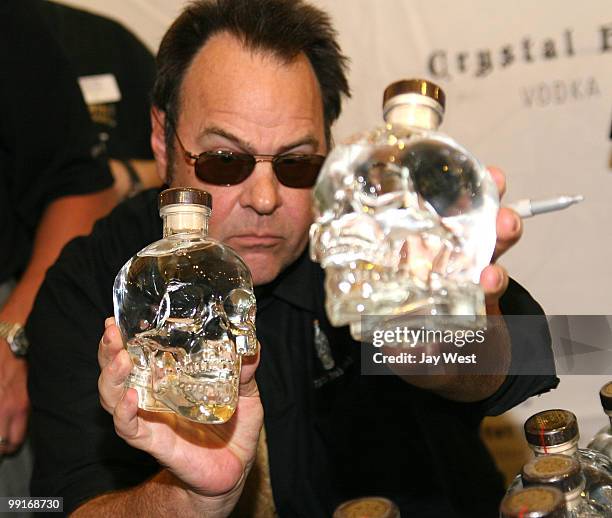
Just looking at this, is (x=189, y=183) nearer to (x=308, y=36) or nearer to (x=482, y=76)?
(x=308, y=36)

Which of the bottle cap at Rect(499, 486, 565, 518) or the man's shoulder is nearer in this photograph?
the bottle cap at Rect(499, 486, 565, 518)

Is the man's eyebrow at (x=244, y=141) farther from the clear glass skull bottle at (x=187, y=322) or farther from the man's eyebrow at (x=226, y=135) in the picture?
the clear glass skull bottle at (x=187, y=322)

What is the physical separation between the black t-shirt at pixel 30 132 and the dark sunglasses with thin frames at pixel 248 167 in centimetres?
73

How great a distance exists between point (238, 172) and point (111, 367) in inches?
20.8

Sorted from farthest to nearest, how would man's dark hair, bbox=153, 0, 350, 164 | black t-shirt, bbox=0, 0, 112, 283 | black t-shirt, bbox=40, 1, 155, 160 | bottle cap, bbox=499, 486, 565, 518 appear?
black t-shirt, bbox=40, 1, 155, 160 < black t-shirt, bbox=0, 0, 112, 283 < man's dark hair, bbox=153, 0, 350, 164 < bottle cap, bbox=499, 486, 565, 518

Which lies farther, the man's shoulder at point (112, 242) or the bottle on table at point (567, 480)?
the man's shoulder at point (112, 242)

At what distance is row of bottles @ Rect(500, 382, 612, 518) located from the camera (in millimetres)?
833

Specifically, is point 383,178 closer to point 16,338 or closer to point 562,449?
point 562,449

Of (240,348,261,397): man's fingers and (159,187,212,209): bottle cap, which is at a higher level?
(159,187,212,209): bottle cap

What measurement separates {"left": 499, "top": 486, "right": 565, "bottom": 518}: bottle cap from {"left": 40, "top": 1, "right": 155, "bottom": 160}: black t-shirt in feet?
6.09

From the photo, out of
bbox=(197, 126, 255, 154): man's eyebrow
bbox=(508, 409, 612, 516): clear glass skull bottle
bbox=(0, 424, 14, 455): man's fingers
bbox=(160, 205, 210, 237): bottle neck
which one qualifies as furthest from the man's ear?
bbox=(508, 409, 612, 516): clear glass skull bottle

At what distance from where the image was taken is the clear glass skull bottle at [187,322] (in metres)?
1.00

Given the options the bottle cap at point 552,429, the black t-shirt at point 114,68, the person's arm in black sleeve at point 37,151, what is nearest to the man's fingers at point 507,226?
the bottle cap at point 552,429

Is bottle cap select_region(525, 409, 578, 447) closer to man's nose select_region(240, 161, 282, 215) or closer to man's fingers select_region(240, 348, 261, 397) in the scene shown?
man's fingers select_region(240, 348, 261, 397)
